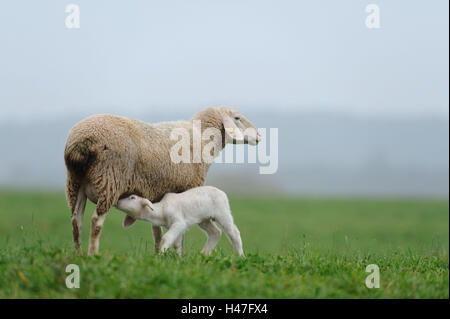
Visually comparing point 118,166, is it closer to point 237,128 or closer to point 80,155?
point 80,155

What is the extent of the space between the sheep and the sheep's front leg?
2.06 ft

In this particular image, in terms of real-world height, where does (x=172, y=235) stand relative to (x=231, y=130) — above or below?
below

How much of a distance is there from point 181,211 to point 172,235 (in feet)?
1.25

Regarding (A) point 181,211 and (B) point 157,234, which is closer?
(A) point 181,211

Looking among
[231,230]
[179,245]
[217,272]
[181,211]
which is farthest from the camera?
[179,245]

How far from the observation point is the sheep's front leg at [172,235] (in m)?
8.78

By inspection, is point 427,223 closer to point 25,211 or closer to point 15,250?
point 25,211

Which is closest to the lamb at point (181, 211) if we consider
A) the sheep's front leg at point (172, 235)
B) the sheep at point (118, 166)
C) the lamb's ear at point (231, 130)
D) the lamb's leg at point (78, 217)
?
the sheep's front leg at point (172, 235)

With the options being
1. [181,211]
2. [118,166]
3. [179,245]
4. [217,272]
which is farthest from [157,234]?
[217,272]

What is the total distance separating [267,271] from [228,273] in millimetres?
693

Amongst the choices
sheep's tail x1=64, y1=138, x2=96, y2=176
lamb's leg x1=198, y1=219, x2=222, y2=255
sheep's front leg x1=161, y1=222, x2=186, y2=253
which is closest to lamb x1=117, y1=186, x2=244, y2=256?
sheep's front leg x1=161, y1=222, x2=186, y2=253

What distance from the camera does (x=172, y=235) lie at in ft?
29.2

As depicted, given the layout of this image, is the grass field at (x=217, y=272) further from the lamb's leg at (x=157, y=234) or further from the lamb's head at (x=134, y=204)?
the lamb's head at (x=134, y=204)

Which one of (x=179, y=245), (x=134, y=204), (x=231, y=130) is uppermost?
(x=231, y=130)
